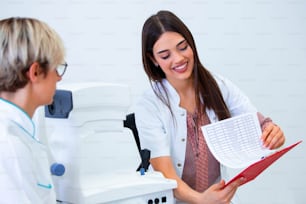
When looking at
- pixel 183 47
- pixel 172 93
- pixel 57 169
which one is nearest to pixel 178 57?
pixel 183 47

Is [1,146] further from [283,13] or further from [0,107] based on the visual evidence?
[283,13]

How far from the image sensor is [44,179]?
101cm

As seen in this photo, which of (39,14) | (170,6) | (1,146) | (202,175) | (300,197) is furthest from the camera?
(300,197)

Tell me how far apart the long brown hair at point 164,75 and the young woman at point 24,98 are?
50 cm

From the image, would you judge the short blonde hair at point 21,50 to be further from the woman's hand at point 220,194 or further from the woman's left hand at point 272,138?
the woman's left hand at point 272,138

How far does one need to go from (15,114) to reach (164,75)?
28.4 inches

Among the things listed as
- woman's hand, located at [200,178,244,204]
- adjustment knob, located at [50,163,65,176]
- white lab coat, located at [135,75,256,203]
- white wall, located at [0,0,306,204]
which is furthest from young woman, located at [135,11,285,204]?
white wall, located at [0,0,306,204]

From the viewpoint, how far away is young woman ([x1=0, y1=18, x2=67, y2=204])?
3.07 ft

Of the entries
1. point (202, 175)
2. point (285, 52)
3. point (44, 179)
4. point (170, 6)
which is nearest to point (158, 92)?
point (202, 175)

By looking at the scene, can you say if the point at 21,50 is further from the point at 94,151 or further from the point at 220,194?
the point at 220,194

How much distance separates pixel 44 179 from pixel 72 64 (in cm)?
121

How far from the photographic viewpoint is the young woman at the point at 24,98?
94 cm

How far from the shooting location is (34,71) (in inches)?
39.3

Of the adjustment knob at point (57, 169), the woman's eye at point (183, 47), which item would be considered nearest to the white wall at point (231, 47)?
the woman's eye at point (183, 47)
